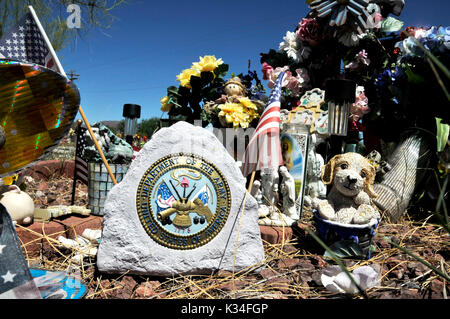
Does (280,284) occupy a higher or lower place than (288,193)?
lower

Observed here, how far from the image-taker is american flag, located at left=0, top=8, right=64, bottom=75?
1771mm

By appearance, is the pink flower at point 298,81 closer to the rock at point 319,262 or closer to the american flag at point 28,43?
the rock at point 319,262

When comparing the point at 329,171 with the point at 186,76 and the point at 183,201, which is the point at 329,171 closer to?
the point at 183,201

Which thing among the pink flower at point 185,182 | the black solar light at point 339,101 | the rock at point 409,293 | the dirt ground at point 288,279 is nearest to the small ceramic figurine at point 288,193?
the dirt ground at point 288,279

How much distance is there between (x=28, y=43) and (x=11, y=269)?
1.28 metres

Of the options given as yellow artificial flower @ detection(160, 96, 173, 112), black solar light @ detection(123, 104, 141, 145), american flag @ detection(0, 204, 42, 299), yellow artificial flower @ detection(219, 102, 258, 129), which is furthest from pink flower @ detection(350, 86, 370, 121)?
american flag @ detection(0, 204, 42, 299)

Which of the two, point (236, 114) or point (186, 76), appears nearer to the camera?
point (236, 114)

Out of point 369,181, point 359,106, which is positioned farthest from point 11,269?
point 359,106

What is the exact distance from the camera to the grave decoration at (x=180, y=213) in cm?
181

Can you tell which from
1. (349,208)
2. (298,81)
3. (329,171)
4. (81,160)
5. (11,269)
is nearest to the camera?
(11,269)

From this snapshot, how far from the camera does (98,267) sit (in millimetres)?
1779

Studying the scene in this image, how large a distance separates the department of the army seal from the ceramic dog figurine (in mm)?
730

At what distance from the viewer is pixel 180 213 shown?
1874mm

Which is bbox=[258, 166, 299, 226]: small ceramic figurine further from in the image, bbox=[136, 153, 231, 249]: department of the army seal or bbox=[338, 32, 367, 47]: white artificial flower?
bbox=[338, 32, 367, 47]: white artificial flower
